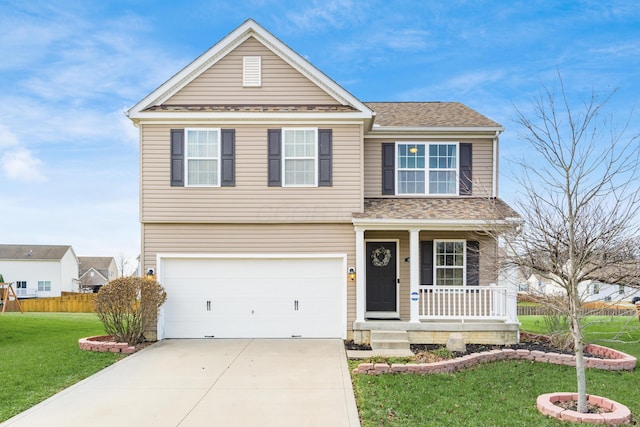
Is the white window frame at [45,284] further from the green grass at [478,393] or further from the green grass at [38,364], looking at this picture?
the green grass at [478,393]

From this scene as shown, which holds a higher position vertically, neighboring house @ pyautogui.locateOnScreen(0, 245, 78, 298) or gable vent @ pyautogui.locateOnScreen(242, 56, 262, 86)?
gable vent @ pyautogui.locateOnScreen(242, 56, 262, 86)

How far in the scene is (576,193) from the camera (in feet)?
21.1

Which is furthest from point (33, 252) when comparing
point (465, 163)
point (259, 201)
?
point (465, 163)

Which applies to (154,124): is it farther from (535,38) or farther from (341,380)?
(535,38)

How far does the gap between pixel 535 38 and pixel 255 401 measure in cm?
1505

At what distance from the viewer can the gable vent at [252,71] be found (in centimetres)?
1188

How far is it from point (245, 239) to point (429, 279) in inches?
Result: 206

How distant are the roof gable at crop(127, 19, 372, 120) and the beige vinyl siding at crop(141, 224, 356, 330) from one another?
10.7 ft

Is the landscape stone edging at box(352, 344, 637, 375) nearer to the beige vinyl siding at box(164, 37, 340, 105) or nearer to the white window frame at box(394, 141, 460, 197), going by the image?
the white window frame at box(394, 141, 460, 197)

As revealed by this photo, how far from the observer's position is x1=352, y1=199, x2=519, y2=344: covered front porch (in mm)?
10875

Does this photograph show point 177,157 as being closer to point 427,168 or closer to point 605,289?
point 427,168

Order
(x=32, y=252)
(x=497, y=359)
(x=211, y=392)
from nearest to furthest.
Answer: (x=211, y=392) → (x=497, y=359) → (x=32, y=252)

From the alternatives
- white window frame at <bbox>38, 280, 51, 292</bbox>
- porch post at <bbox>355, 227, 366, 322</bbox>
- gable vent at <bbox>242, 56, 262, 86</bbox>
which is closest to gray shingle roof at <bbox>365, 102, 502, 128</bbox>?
porch post at <bbox>355, 227, 366, 322</bbox>

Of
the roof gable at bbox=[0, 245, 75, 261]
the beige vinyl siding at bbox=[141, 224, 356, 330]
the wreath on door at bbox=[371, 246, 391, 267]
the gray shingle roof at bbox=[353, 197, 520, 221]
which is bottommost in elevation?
the roof gable at bbox=[0, 245, 75, 261]
